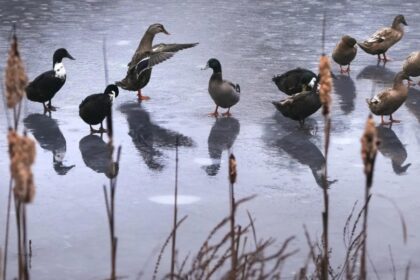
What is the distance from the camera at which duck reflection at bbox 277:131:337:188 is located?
791 cm

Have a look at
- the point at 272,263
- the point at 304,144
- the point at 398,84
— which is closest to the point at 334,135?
the point at 304,144

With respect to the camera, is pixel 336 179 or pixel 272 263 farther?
pixel 336 179

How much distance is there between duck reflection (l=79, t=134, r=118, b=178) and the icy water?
19 millimetres

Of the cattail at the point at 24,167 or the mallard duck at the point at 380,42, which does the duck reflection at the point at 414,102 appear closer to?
the mallard duck at the point at 380,42

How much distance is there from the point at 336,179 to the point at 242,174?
84 centimetres

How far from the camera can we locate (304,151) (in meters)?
8.52

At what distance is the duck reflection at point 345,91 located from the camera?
33.9ft

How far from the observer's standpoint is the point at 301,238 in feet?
20.1

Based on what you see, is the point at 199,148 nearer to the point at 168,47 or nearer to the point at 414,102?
the point at 168,47

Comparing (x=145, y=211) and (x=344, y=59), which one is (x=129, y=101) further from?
(x=145, y=211)

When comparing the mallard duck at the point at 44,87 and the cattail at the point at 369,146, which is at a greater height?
the cattail at the point at 369,146

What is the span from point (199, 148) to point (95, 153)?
103 centimetres

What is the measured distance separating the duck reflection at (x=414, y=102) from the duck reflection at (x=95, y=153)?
142 inches

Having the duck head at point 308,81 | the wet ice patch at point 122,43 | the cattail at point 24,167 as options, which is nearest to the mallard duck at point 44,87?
the duck head at point 308,81
